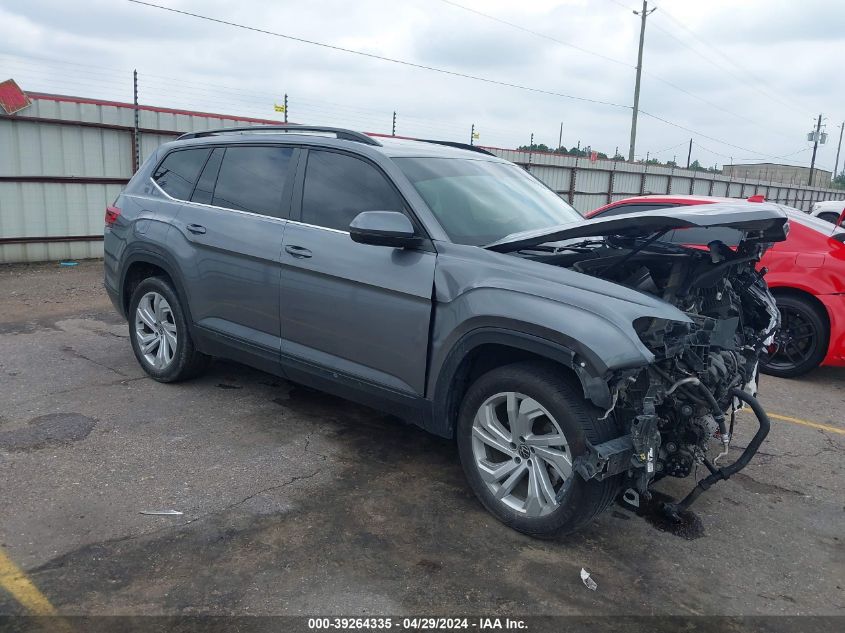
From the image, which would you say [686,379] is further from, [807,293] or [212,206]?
[807,293]

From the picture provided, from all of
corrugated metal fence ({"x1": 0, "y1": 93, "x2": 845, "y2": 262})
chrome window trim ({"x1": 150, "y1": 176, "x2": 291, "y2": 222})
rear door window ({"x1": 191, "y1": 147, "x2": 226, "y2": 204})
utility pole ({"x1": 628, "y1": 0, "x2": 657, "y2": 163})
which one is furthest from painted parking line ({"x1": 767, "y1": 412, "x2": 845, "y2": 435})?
utility pole ({"x1": 628, "y1": 0, "x2": 657, "y2": 163})

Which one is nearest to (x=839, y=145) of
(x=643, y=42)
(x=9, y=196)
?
(x=643, y=42)

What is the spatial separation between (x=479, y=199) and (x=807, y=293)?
153 inches

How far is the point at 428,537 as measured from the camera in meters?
3.29

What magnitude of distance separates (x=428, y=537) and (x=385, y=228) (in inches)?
60.9

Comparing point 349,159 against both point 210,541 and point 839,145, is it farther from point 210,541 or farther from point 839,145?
point 839,145

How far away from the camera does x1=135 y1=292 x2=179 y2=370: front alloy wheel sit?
203 inches

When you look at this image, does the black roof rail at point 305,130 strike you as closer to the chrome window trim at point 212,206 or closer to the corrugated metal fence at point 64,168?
the chrome window trim at point 212,206

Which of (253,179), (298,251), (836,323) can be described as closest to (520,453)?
(298,251)

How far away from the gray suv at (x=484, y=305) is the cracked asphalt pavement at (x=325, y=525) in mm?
293

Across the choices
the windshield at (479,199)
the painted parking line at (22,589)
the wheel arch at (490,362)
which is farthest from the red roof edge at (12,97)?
the wheel arch at (490,362)

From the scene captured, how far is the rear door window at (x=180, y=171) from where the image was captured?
504 cm

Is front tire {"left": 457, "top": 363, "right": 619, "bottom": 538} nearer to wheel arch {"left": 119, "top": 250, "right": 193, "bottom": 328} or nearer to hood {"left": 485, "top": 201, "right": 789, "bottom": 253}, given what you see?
hood {"left": 485, "top": 201, "right": 789, "bottom": 253}

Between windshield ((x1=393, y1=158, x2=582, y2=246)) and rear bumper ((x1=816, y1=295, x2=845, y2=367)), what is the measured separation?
9.74 feet
